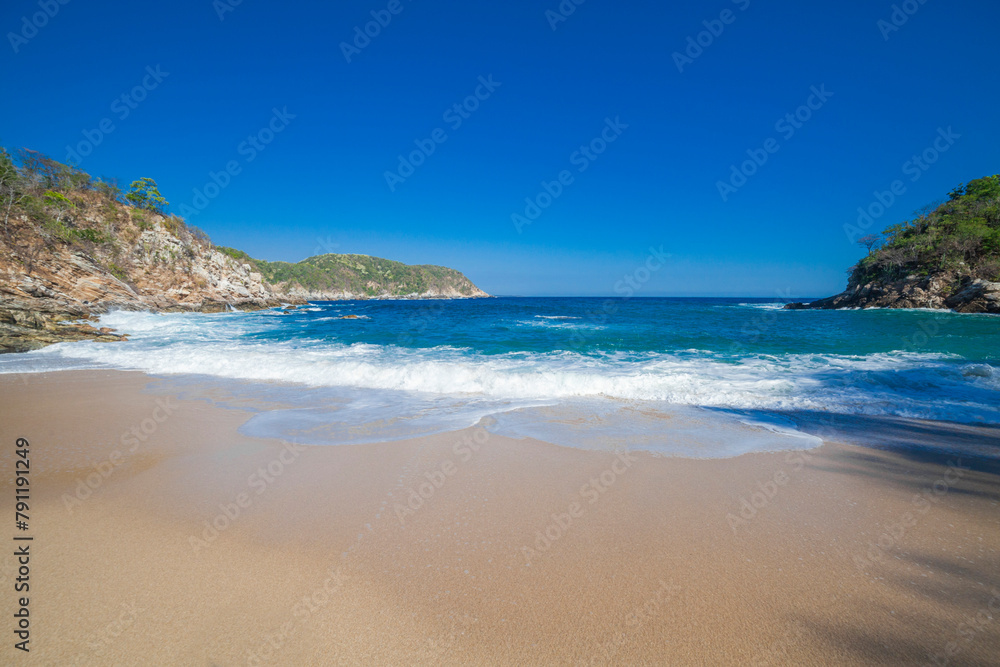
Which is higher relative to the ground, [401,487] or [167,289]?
[167,289]

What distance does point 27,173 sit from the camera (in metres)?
27.5

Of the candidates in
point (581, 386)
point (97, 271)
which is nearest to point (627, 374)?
point (581, 386)

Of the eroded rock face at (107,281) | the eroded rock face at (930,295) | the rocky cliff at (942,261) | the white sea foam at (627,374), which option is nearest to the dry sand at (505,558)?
the white sea foam at (627,374)

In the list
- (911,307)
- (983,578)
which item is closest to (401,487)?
(983,578)

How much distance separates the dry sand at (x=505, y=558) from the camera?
1.99 m

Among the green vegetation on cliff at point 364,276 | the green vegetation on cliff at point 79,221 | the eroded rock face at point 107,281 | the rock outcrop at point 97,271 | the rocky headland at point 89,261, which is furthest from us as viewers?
the green vegetation on cliff at point 364,276

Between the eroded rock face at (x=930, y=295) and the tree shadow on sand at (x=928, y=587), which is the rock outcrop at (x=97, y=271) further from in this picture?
the eroded rock face at (x=930, y=295)

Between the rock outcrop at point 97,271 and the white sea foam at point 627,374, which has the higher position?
the rock outcrop at point 97,271

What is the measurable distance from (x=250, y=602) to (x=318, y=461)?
222 centimetres

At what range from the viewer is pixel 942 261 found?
3562 centimetres

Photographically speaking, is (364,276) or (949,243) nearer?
(949,243)

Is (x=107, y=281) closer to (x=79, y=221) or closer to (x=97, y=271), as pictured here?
(x=97, y=271)

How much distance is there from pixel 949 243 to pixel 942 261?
1.67m

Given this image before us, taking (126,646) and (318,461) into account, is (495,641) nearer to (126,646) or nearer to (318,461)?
(126,646)
